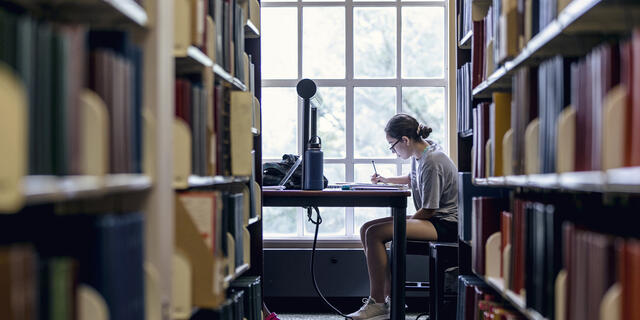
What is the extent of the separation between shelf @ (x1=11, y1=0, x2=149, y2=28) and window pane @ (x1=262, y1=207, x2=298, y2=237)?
298cm

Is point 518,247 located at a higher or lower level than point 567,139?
lower

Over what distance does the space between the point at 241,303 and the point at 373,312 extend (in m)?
1.16

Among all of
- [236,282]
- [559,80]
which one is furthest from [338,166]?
[559,80]

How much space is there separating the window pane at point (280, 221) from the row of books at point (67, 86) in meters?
3.02

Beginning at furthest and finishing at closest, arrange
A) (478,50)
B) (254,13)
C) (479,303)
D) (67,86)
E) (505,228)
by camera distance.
Result: (254,13)
(478,50)
(479,303)
(505,228)
(67,86)

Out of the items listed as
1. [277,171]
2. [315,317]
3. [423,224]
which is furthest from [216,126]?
[315,317]

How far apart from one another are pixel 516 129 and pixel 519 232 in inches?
12.0

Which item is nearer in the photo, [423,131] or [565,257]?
[565,257]

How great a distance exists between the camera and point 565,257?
51.9 inches

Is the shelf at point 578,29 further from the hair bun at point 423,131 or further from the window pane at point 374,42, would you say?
the window pane at point 374,42

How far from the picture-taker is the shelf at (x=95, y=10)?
117 cm

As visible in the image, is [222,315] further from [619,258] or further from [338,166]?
[338,166]

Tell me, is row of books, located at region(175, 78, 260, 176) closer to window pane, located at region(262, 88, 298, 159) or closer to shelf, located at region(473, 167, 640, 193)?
shelf, located at region(473, 167, 640, 193)

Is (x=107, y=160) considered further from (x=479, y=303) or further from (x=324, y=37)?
(x=324, y=37)
